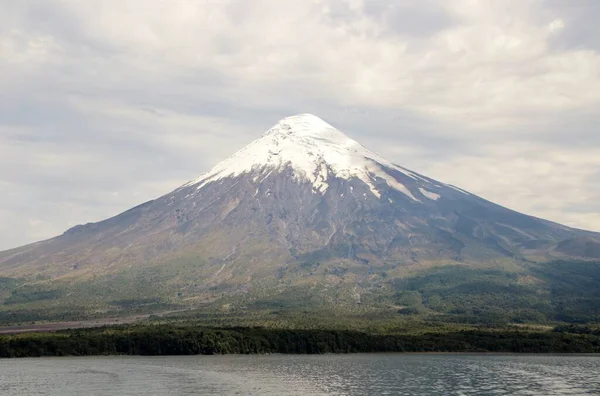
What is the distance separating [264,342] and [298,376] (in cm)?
5059

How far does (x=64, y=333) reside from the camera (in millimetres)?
162625

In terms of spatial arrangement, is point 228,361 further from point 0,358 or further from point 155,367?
point 0,358

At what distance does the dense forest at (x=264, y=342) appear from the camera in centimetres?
14750

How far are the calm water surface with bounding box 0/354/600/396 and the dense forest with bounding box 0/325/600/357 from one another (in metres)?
10.1

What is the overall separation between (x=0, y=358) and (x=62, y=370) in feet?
116

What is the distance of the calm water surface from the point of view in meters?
89.8

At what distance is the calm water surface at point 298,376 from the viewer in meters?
89.8

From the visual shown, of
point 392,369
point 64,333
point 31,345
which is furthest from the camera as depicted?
point 64,333

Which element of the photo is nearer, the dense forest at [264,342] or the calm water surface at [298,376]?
the calm water surface at [298,376]

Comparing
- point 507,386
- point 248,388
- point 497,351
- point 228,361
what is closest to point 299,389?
point 248,388

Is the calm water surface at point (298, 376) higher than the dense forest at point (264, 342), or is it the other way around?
the dense forest at point (264, 342)

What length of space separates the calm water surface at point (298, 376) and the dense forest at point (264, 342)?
1005 centimetres

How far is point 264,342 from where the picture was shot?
156 m

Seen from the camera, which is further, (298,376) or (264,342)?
(264,342)
